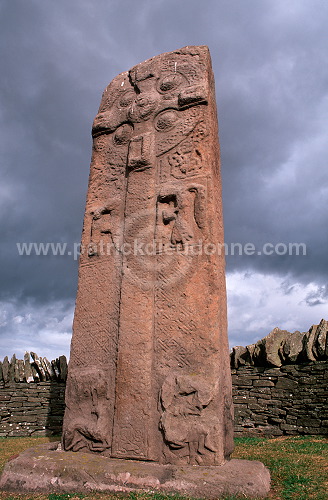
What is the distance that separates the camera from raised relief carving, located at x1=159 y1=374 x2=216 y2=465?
3109mm

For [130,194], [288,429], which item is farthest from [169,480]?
[288,429]

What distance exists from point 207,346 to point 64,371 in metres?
6.29

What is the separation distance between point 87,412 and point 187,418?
3.18 feet

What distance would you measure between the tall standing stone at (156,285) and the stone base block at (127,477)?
0.17 metres

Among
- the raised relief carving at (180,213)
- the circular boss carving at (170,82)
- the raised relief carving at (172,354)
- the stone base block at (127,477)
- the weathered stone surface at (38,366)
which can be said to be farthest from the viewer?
the weathered stone surface at (38,366)

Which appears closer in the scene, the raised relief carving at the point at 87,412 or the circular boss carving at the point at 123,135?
the raised relief carving at the point at 87,412

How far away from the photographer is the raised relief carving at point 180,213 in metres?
3.70

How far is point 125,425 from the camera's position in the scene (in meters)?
3.35

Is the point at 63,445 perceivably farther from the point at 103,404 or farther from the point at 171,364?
the point at 171,364

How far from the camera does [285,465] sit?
4020 mm

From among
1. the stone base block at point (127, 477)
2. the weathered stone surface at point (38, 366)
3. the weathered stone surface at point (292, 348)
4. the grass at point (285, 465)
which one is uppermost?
the weathered stone surface at point (292, 348)

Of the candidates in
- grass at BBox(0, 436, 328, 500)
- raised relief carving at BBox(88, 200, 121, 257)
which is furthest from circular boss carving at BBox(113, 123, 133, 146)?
grass at BBox(0, 436, 328, 500)

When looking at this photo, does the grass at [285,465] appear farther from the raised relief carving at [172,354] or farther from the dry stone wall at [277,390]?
the raised relief carving at [172,354]

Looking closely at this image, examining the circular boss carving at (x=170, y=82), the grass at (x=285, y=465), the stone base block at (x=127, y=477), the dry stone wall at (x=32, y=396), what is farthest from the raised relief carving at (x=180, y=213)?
the dry stone wall at (x=32, y=396)
